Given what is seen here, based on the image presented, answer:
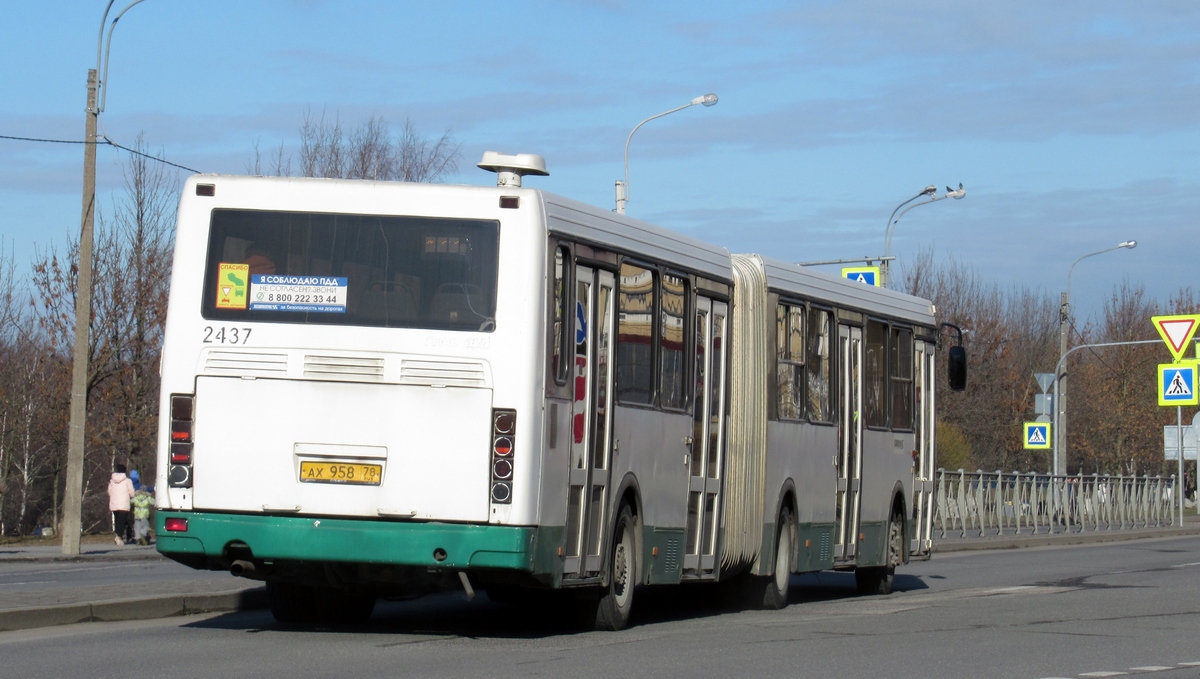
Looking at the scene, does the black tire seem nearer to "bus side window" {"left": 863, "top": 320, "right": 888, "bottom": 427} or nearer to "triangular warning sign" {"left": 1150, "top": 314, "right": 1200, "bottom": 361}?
"bus side window" {"left": 863, "top": 320, "right": 888, "bottom": 427}

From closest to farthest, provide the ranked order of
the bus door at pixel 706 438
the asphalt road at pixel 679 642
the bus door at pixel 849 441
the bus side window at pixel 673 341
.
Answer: the asphalt road at pixel 679 642 < the bus side window at pixel 673 341 < the bus door at pixel 706 438 < the bus door at pixel 849 441

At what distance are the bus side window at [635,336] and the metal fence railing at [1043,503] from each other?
19961mm

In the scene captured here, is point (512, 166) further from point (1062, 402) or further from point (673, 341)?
point (1062, 402)

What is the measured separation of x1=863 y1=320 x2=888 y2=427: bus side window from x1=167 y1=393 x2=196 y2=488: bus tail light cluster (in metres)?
8.45

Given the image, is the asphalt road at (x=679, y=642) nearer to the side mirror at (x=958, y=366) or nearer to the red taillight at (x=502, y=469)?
the red taillight at (x=502, y=469)

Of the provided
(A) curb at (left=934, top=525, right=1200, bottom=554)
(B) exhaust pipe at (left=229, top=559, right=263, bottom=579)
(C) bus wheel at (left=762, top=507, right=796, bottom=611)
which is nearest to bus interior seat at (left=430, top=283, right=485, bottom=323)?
(B) exhaust pipe at (left=229, top=559, right=263, bottom=579)

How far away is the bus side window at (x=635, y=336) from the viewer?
12055 mm

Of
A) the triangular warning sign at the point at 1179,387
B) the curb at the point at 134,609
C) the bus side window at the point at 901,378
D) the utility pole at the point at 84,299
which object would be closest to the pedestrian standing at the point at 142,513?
the utility pole at the point at 84,299

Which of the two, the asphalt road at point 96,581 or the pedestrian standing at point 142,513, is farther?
the pedestrian standing at point 142,513

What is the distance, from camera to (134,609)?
12461 millimetres

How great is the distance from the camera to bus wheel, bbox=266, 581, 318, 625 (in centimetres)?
1217

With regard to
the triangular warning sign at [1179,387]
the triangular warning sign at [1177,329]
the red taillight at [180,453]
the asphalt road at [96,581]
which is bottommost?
the asphalt road at [96,581]

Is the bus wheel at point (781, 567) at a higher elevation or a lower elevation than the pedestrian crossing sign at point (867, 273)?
lower

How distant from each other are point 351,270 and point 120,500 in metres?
23.2
